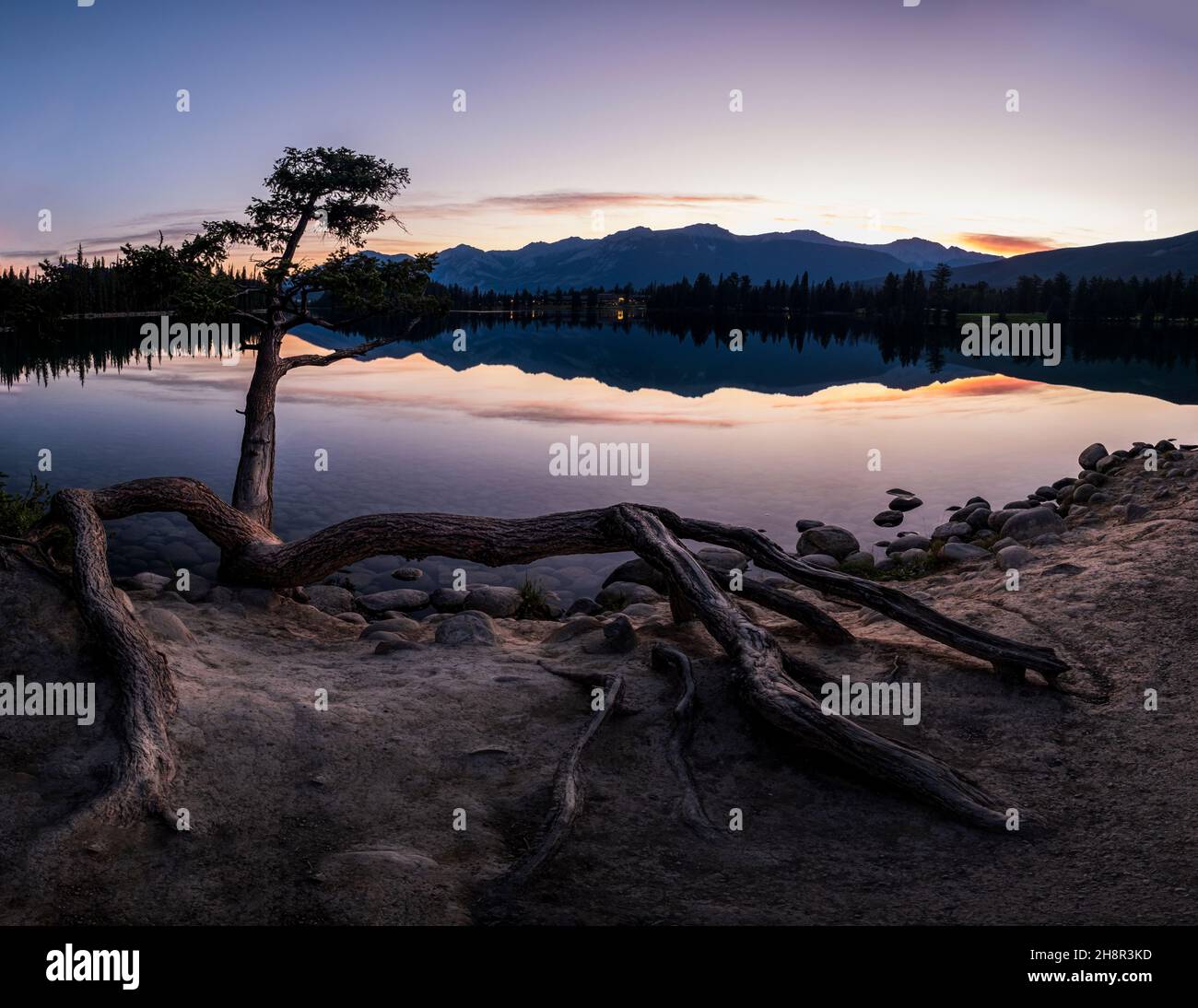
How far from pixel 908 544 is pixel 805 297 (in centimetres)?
18172

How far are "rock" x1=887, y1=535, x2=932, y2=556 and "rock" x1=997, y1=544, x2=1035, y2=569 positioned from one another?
455 cm

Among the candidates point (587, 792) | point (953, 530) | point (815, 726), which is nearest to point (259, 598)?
point (587, 792)

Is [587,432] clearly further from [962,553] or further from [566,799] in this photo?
[566,799]

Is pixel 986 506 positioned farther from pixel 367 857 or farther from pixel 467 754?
pixel 367 857

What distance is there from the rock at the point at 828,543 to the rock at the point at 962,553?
7.39 ft

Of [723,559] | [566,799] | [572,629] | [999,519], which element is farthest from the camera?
[999,519]

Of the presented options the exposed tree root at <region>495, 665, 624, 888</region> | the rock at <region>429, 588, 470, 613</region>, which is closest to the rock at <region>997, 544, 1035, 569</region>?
the exposed tree root at <region>495, 665, 624, 888</region>

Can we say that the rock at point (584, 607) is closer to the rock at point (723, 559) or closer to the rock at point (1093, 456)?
the rock at point (723, 559)

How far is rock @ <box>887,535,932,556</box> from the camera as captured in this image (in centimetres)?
1975

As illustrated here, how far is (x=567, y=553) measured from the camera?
36.9 ft

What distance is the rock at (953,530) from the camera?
2030 cm

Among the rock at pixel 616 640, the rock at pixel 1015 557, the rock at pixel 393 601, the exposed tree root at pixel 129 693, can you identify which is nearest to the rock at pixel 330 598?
the rock at pixel 393 601

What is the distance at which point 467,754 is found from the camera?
767 cm
